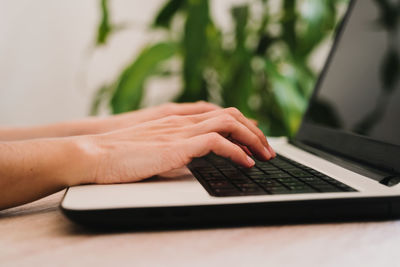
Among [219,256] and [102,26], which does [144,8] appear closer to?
[102,26]

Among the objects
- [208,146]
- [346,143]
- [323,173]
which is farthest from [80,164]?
[346,143]

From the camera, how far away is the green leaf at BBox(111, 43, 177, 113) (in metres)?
1.22

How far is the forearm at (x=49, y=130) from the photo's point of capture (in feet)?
2.45

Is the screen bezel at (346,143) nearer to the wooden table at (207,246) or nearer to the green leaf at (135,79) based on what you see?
the wooden table at (207,246)

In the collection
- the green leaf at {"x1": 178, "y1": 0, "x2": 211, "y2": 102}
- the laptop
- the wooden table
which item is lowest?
the wooden table

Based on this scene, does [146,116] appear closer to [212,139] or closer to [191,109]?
[191,109]

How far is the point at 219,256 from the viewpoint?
31 centimetres

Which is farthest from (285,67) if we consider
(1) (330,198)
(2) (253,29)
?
(1) (330,198)

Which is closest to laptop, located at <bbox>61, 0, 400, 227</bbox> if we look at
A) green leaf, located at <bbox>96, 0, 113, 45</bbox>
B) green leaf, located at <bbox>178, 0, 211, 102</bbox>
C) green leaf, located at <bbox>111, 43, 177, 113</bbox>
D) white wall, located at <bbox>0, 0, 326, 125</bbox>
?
green leaf, located at <bbox>178, 0, 211, 102</bbox>

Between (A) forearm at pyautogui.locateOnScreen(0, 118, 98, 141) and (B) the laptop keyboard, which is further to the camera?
(A) forearm at pyautogui.locateOnScreen(0, 118, 98, 141)

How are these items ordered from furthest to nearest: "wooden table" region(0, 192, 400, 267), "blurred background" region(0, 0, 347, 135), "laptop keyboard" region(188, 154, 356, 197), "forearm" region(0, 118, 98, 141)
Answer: "blurred background" region(0, 0, 347, 135) < "forearm" region(0, 118, 98, 141) < "laptop keyboard" region(188, 154, 356, 197) < "wooden table" region(0, 192, 400, 267)

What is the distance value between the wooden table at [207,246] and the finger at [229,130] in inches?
6.8

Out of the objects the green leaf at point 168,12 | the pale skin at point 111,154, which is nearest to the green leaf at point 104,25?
the green leaf at point 168,12

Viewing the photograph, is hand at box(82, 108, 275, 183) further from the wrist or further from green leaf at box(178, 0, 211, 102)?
green leaf at box(178, 0, 211, 102)
